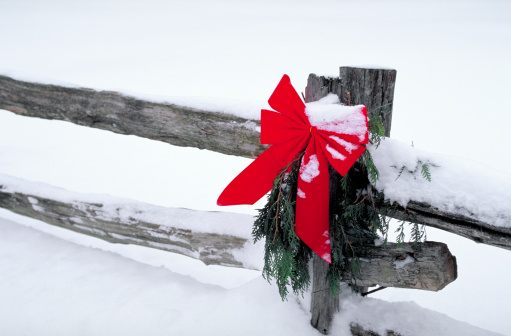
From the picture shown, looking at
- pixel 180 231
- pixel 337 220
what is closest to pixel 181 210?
pixel 180 231

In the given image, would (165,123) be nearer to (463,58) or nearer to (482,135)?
(482,135)

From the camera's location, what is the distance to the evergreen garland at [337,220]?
5.02 ft

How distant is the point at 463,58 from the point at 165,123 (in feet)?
30.3

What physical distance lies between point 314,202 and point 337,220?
20 cm

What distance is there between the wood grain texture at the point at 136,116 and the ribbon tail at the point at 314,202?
1.60 ft

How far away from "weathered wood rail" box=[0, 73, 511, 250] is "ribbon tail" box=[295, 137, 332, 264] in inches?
12.4

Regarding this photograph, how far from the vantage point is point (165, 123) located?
2.29m

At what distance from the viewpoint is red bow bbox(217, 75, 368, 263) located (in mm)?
1452

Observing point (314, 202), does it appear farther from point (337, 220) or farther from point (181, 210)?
point (181, 210)

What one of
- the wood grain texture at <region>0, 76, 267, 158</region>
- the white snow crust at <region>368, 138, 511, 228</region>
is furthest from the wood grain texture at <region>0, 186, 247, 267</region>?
the white snow crust at <region>368, 138, 511, 228</region>

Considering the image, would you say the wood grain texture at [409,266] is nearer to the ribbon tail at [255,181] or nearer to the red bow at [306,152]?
the red bow at [306,152]

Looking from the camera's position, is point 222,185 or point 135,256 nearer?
point 135,256

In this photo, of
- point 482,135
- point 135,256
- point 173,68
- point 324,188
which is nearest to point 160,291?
point 135,256

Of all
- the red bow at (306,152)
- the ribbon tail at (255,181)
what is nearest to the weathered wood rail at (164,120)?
the red bow at (306,152)
